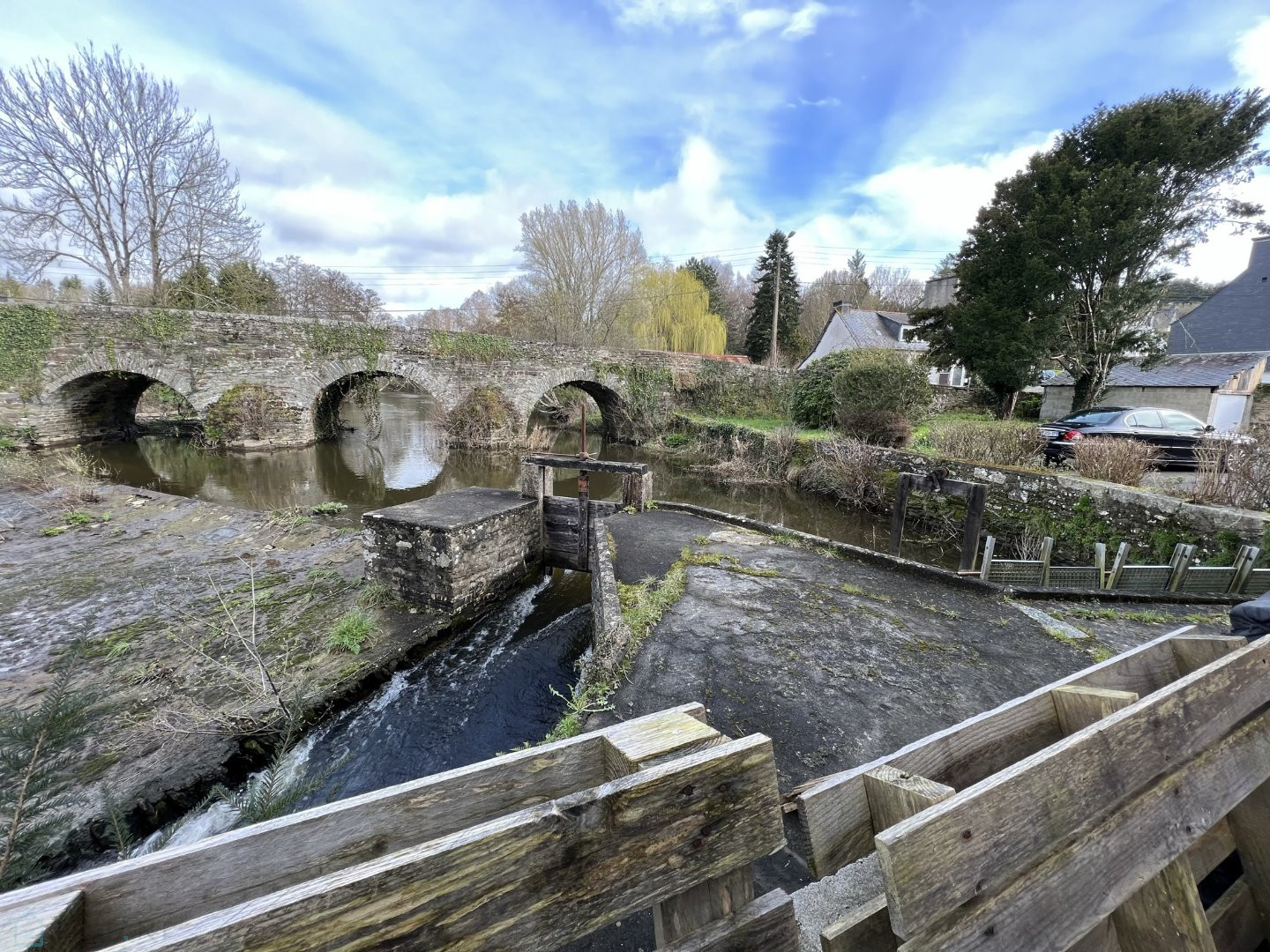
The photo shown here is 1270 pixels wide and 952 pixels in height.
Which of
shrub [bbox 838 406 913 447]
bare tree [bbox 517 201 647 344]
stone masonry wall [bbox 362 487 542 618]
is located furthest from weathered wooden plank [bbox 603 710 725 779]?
bare tree [bbox 517 201 647 344]

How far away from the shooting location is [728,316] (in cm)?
4309

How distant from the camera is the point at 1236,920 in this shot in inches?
62.5

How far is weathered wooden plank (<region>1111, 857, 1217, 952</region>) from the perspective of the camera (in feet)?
3.99

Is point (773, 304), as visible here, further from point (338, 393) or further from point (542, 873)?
point (542, 873)

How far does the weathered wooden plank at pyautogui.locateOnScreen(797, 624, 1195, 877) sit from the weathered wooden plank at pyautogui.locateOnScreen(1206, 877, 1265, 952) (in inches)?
23.4

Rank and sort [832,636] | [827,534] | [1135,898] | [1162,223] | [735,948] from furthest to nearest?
1. [1162,223]
2. [827,534]
3. [832,636]
4. [1135,898]
5. [735,948]

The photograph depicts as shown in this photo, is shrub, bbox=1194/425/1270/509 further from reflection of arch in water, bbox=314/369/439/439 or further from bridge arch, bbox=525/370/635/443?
reflection of arch in water, bbox=314/369/439/439

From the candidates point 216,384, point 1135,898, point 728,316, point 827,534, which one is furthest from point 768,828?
point 728,316

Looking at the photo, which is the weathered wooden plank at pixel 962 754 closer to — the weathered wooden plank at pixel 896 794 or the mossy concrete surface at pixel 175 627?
the weathered wooden plank at pixel 896 794

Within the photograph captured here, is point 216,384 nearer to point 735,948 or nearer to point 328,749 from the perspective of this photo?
point 328,749

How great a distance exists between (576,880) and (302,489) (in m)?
13.8

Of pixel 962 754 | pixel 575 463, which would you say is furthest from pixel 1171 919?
pixel 575 463

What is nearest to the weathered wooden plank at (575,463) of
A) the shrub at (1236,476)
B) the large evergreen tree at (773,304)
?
the shrub at (1236,476)

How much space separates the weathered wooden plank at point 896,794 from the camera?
37.8 inches
